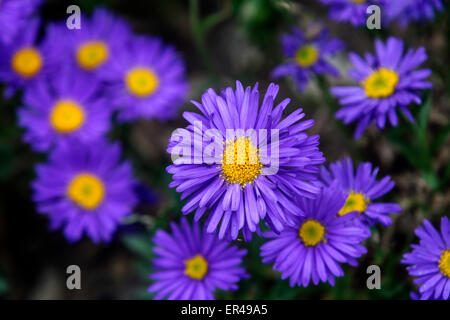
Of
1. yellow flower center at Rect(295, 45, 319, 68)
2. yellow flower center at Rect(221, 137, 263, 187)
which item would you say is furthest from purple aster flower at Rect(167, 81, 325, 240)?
yellow flower center at Rect(295, 45, 319, 68)

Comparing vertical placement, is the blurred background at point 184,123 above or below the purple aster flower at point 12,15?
below

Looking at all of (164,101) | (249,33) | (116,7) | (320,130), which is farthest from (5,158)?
(320,130)

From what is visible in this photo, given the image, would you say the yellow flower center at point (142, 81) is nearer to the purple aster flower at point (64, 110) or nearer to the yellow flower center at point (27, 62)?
the purple aster flower at point (64, 110)

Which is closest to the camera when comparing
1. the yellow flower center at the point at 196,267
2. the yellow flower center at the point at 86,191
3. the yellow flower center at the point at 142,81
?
the yellow flower center at the point at 196,267

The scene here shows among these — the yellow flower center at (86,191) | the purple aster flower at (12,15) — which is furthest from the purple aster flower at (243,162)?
the purple aster flower at (12,15)

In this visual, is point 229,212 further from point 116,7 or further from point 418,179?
point 116,7

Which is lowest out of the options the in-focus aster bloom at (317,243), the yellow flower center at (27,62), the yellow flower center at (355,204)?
the in-focus aster bloom at (317,243)

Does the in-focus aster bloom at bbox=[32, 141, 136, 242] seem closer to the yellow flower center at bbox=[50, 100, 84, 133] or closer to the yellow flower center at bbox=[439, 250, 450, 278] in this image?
the yellow flower center at bbox=[50, 100, 84, 133]
